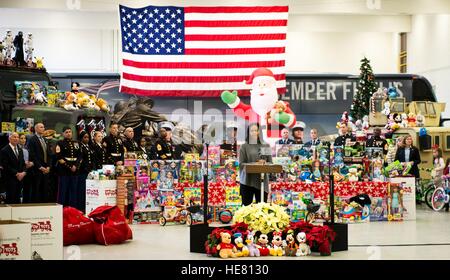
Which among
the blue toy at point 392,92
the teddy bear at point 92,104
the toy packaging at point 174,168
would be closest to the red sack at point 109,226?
the toy packaging at point 174,168

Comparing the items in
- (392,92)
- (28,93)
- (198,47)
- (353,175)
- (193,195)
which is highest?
(198,47)

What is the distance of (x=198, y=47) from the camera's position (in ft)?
50.5

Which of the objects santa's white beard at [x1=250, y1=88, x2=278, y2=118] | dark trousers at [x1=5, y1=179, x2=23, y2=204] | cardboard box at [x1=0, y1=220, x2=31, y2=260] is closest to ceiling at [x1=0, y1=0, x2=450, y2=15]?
santa's white beard at [x1=250, y1=88, x2=278, y2=118]

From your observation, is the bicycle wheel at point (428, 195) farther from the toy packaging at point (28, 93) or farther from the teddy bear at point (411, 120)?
the toy packaging at point (28, 93)

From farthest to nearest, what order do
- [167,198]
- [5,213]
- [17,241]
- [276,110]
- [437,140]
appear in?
[437,140]
[276,110]
[167,198]
[5,213]
[17,241]

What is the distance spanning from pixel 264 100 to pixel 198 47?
120 inches

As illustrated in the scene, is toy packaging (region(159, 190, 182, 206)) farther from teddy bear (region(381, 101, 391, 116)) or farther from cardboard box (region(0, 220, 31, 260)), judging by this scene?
teddy bear (region(381, 101, 391, 116))

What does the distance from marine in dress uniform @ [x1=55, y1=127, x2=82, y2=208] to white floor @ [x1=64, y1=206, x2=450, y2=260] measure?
58.9 inches

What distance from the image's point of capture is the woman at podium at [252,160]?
35.4 ft

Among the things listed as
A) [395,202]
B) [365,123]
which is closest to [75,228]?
[395,202]

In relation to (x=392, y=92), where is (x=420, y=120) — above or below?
below

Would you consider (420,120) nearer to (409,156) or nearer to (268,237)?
(409,156)

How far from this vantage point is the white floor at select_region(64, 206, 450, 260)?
7.46 meters
